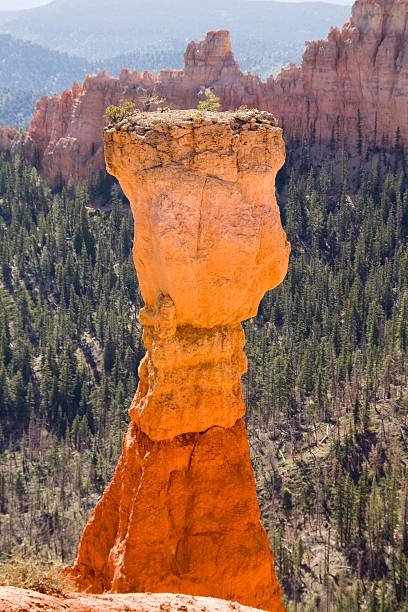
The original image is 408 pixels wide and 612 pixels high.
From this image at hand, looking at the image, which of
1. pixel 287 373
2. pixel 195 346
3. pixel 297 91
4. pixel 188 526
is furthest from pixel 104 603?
pixel 297 91

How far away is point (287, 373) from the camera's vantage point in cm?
6322

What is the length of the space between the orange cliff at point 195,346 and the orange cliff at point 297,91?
3110 inches

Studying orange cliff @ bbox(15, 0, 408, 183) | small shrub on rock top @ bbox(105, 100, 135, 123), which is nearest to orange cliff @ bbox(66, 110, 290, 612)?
small shrub on rock top @ bbox(105, 100, 135, 123)

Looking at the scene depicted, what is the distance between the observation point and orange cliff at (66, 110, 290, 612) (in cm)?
1611

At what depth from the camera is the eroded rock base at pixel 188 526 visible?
16172 millimetres

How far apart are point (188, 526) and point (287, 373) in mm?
46916

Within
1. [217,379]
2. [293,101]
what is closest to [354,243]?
[293,101]

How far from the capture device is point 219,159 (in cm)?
1620

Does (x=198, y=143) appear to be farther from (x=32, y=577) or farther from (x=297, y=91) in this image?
(x=297, y=91)

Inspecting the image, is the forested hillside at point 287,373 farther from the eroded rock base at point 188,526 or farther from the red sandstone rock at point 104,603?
the red sandstone rock at point 104,603

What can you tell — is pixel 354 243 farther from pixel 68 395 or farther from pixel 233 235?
pixel 233 235

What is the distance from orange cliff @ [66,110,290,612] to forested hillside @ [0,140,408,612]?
87.1ft

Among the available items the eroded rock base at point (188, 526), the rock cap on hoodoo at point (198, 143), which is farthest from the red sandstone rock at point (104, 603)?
the rock cap on hoodoo at point (198, 143)

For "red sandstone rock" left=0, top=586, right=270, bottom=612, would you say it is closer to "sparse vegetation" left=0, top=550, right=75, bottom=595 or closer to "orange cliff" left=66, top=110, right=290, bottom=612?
"sparse vegetation" left=0, top=550, right=75, bottom=595
